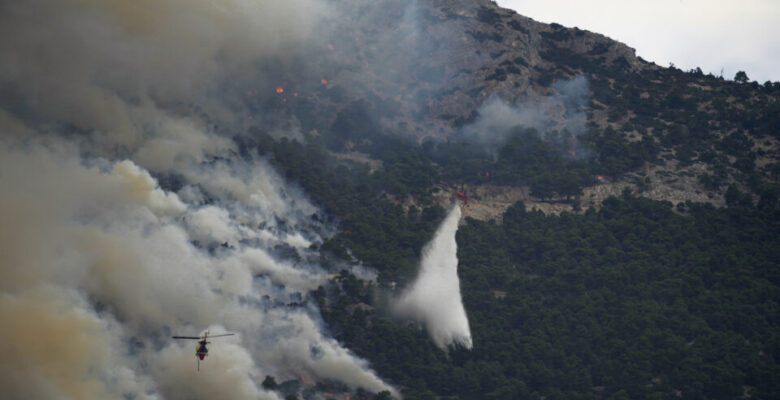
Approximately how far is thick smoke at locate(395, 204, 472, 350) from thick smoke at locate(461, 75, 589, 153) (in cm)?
3259

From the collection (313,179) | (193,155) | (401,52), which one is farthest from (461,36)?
(193,155)

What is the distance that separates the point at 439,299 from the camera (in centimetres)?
12200

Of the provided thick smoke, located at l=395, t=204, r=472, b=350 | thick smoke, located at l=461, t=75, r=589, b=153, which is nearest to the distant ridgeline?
thick smoke, located at l=461, t=75, r=589, b=153

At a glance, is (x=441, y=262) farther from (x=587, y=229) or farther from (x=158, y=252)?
(x=158, y=252)

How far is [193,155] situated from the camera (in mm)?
127312

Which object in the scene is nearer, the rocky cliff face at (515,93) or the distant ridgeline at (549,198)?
the distant ridgeline at (549,198)

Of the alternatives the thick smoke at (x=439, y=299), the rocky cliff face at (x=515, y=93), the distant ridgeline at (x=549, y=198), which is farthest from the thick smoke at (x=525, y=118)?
the thick smoke at (x=439, y=299)

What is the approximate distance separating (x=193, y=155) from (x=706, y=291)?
69.7m

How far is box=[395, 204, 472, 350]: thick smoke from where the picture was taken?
119 m

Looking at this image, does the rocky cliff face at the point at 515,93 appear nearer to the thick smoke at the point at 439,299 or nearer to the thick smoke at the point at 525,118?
the thick smoke at the point at 525,118

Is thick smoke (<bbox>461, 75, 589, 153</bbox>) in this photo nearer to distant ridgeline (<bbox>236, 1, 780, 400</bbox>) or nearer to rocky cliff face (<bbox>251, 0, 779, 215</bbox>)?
rocky cliff face (<bbox>251, 0, 779, 215</bbox>)

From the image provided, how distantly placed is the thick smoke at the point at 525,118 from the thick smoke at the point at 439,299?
3259 centimetres

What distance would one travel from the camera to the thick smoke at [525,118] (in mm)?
159500

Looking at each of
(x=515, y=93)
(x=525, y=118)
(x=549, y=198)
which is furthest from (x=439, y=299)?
(x=515, y=93)
